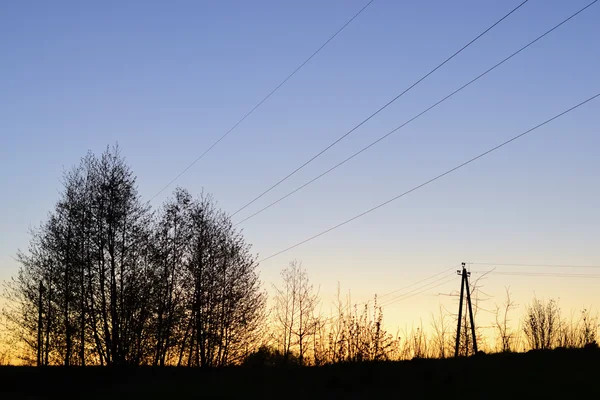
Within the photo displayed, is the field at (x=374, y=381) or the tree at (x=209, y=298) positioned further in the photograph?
the tree at (x=209, y=298)

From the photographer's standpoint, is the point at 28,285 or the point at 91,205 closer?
the point at 91,205

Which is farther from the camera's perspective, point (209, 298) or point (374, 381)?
point (209, 298)

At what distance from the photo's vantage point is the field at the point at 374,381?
14969 millimetres

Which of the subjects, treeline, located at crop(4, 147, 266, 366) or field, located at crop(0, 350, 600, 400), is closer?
field, located at crop(0, 350, 600, 400)

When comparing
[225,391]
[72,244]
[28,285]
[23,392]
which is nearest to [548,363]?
[225,391]

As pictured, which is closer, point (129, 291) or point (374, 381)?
point (374, 381)

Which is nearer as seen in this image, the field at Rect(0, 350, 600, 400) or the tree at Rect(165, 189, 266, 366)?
the field at Rect(0, 350, 600, 400)

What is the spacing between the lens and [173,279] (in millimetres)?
38219

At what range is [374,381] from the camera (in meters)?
17.2

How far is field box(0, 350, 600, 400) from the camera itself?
14969mm

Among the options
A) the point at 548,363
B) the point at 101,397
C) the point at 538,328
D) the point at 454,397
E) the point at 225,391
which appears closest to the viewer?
the point at 454,397

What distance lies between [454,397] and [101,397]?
1273 centimetres

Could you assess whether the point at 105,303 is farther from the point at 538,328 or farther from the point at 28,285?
the point at 538,328

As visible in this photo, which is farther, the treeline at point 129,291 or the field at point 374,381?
the treeline at point 129,291
